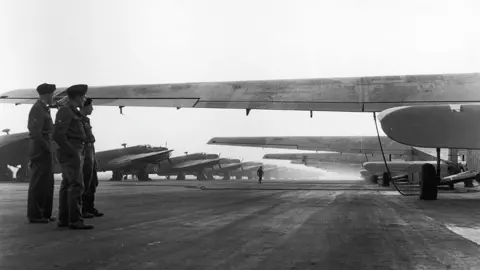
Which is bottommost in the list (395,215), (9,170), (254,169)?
(254,169)

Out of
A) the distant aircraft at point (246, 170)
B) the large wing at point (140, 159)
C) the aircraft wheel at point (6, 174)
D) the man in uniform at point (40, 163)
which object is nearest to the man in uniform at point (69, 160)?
the man in uniform at point (40, 163)

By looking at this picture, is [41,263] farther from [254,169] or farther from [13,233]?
[254,169]

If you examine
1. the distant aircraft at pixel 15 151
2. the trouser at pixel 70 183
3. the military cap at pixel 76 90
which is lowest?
the distant aircraft at pixel 15 151

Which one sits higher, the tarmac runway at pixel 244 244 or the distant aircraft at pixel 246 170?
the tarmac runway at pixel 244 244

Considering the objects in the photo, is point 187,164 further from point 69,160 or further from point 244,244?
point 244,244

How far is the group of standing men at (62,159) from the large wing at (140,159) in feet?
112

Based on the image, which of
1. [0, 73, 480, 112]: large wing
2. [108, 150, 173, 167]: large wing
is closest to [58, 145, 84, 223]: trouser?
[0, 73, 480, 112]: large wing

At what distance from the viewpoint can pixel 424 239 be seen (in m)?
4.71

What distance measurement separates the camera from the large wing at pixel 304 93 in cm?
1077

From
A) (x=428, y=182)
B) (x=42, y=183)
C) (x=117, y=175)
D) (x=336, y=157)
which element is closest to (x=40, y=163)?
(x=42, y=183)

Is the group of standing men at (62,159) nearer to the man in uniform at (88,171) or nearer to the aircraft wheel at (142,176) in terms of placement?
the man in uniform at (88,171)

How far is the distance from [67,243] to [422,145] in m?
8.03

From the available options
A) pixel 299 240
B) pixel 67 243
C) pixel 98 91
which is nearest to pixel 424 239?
pixel 299 240

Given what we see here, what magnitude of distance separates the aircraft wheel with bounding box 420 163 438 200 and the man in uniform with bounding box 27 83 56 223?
9.30 meters
